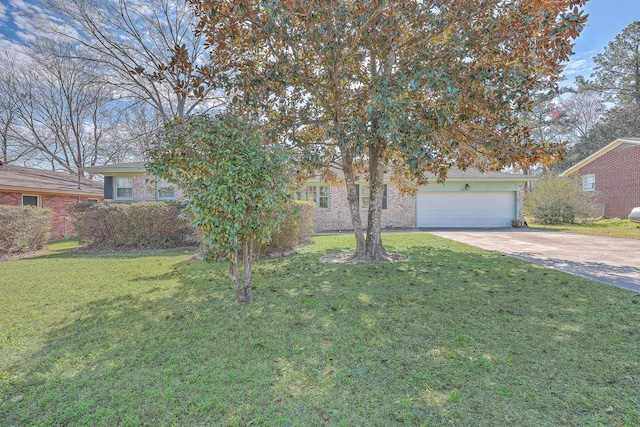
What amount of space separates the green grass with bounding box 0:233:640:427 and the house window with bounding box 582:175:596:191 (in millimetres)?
19565

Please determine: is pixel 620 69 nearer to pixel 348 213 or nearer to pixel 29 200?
pixel 348 213

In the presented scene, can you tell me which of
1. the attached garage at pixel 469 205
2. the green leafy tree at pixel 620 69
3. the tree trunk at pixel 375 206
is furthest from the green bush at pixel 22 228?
the green leafy tree at pixel 620 69

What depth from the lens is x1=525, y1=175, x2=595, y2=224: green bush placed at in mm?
16797

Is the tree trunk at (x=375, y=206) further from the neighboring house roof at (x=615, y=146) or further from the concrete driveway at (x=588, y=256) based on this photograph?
the neighboring house roof at (x=615, y=146)

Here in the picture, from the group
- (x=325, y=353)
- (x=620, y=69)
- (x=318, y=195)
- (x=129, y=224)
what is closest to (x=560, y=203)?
(x=318, y=195)

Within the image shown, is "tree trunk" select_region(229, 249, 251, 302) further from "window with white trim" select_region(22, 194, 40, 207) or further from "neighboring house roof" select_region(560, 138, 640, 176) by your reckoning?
"neighboring house roof" select_region(560, 138, 640, 176)

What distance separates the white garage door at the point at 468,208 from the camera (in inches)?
632

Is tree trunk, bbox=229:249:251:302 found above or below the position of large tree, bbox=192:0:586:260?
below

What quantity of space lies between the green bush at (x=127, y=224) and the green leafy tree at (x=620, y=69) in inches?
1288

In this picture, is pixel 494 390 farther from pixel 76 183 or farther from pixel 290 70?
pixel 76 183

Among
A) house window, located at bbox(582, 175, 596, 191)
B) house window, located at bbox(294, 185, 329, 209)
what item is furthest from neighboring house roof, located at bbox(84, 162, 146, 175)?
house window, located at bbox(582, 175, 596, 191)

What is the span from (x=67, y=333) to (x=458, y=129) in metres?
6.77

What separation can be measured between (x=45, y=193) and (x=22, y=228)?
19.2ft

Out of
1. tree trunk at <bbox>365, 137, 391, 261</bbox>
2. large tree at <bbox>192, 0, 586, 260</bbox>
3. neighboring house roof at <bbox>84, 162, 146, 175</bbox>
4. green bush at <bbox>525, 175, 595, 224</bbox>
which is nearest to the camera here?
large tree at <bbox>192, 0, 586, 260</bbox>
